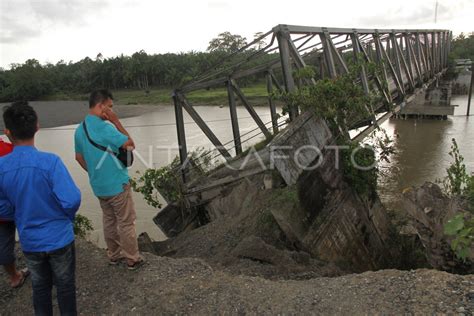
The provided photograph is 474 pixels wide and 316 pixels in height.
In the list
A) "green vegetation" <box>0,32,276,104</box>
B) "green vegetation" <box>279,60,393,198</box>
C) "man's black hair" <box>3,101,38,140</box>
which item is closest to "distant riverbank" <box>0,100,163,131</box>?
"green vegetation" <box>0,32,276,104</box>

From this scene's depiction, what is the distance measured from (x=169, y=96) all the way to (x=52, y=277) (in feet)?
142

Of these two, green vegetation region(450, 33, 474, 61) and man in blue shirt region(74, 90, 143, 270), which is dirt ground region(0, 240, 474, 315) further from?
green vegetation region(450, 33, 474, 61)

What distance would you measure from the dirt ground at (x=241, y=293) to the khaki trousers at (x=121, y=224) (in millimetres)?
210

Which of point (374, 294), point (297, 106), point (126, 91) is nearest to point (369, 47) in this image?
point (297, 106)

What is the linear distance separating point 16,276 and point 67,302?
1.31 meters

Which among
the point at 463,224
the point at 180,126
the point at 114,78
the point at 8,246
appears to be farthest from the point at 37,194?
the point at 114,78

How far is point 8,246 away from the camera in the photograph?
3.79m

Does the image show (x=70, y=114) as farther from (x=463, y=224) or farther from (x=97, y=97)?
(x=463, y=224)

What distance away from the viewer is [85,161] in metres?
3.81

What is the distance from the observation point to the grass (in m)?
46.6

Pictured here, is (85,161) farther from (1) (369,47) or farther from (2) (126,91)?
(2) (126,91)

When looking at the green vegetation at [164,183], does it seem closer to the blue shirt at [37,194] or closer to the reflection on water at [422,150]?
the blue shirt at [37,194]

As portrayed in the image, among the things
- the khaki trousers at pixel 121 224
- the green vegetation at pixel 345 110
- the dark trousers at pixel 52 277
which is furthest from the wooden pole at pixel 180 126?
the dark trousers at pixel 52 277

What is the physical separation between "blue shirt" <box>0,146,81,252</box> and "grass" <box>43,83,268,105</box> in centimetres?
3782
